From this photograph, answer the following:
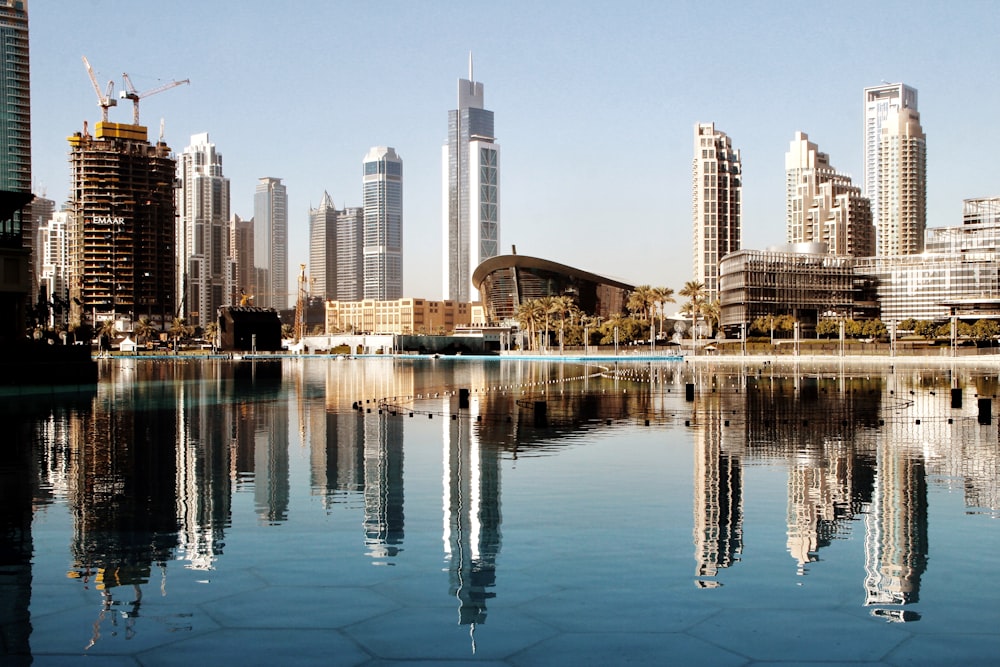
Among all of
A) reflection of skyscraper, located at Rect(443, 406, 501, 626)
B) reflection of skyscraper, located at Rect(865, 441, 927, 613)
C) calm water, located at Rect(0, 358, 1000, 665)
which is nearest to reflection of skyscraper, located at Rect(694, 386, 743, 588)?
calm water, located at Rect(0, 358, 1000, 665)

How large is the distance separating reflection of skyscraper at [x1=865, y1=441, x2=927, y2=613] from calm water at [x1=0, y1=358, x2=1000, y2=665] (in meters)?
0.07

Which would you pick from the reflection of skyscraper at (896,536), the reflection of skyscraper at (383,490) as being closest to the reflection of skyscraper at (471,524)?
the reflection of skyscraper at (383,490)

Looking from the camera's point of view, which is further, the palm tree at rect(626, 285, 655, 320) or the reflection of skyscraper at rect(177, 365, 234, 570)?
the palm tree at rect(626, 285, 655, 320)

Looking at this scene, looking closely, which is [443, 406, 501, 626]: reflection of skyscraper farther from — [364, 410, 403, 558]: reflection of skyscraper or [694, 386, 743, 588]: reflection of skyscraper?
[694, 386, 743, 588]: reflection of skyscraper

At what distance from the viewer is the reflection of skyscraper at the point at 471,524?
12531mm

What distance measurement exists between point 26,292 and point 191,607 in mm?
59464

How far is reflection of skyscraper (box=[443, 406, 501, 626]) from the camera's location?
41.1ft

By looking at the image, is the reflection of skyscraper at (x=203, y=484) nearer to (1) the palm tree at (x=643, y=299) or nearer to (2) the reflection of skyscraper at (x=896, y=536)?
(2) the reflection of skyscraper at (x=896, y=536)

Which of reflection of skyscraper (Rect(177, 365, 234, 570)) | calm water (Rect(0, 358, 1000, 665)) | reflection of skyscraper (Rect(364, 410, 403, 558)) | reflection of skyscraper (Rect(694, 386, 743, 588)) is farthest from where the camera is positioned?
reflection of skyscraper (Rect(364, 410, 403, 558))

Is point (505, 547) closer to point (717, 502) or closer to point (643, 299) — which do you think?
point (717, 502)

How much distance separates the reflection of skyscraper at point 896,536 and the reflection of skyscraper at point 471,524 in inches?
194

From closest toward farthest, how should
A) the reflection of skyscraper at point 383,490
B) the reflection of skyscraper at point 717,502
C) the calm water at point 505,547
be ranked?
the calm water at point 505,547 < the reflection of skyscraper at point 717,502 < the reflection of skyscraper at point 383,490

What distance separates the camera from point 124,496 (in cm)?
2042

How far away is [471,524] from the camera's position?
17.1 m
